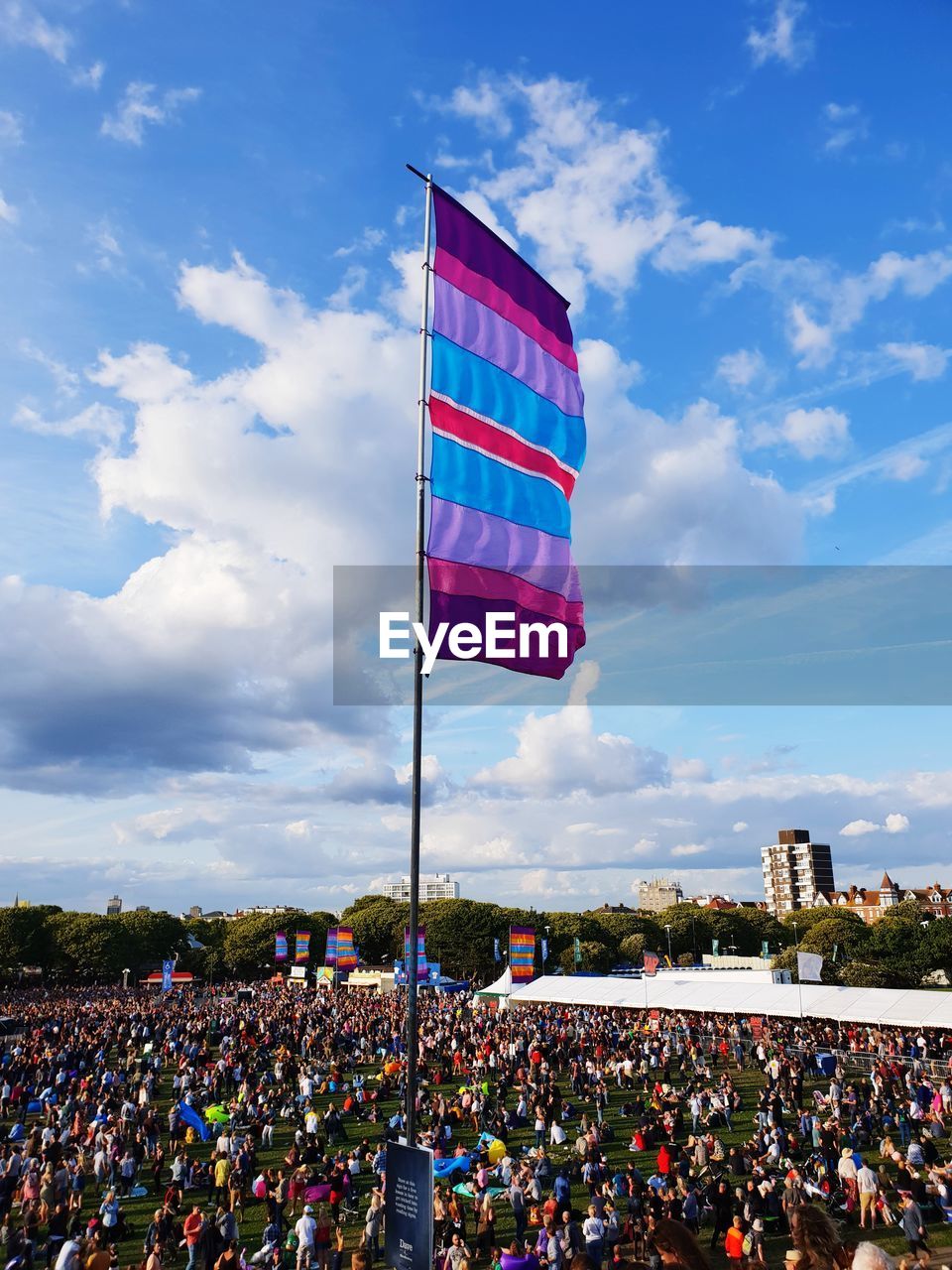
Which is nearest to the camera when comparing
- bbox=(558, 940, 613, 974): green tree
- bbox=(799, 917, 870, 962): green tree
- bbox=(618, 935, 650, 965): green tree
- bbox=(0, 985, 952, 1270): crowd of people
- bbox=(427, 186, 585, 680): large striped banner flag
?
bbox=(427, 186, 585, 680): large striped banner flag

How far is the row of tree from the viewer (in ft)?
307

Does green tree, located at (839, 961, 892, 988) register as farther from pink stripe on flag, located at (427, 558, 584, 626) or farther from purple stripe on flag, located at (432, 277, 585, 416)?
purple stripe on flag, located at (432, 277, 585, 416)

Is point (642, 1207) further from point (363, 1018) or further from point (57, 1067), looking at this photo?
point (363, 1018)

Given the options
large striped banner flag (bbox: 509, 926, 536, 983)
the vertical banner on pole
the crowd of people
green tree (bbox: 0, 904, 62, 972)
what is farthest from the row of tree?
the vertical banner on pole

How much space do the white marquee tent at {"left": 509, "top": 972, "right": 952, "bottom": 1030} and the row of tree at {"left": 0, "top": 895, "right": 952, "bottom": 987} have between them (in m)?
35.2

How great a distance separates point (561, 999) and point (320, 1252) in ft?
114

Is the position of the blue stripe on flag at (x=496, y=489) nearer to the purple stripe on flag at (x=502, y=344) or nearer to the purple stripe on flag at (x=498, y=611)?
the purple stripe on flag at (x=498, y=611)

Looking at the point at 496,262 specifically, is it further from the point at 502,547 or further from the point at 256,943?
the point at 256,943

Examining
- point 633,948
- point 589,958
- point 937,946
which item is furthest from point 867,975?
point 633,948

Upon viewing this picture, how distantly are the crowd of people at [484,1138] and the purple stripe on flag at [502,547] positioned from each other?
7.74 metres

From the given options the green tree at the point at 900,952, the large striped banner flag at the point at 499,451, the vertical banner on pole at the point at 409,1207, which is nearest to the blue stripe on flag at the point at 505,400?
the large striped banner flag at the point at 499,451

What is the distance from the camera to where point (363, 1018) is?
42.9 meters

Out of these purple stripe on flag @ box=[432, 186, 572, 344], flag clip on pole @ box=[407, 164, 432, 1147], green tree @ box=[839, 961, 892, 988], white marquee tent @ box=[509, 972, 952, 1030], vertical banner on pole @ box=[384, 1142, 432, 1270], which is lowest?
green tree @ box=[839, 961, 892, 988]

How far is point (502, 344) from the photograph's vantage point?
13227mm
